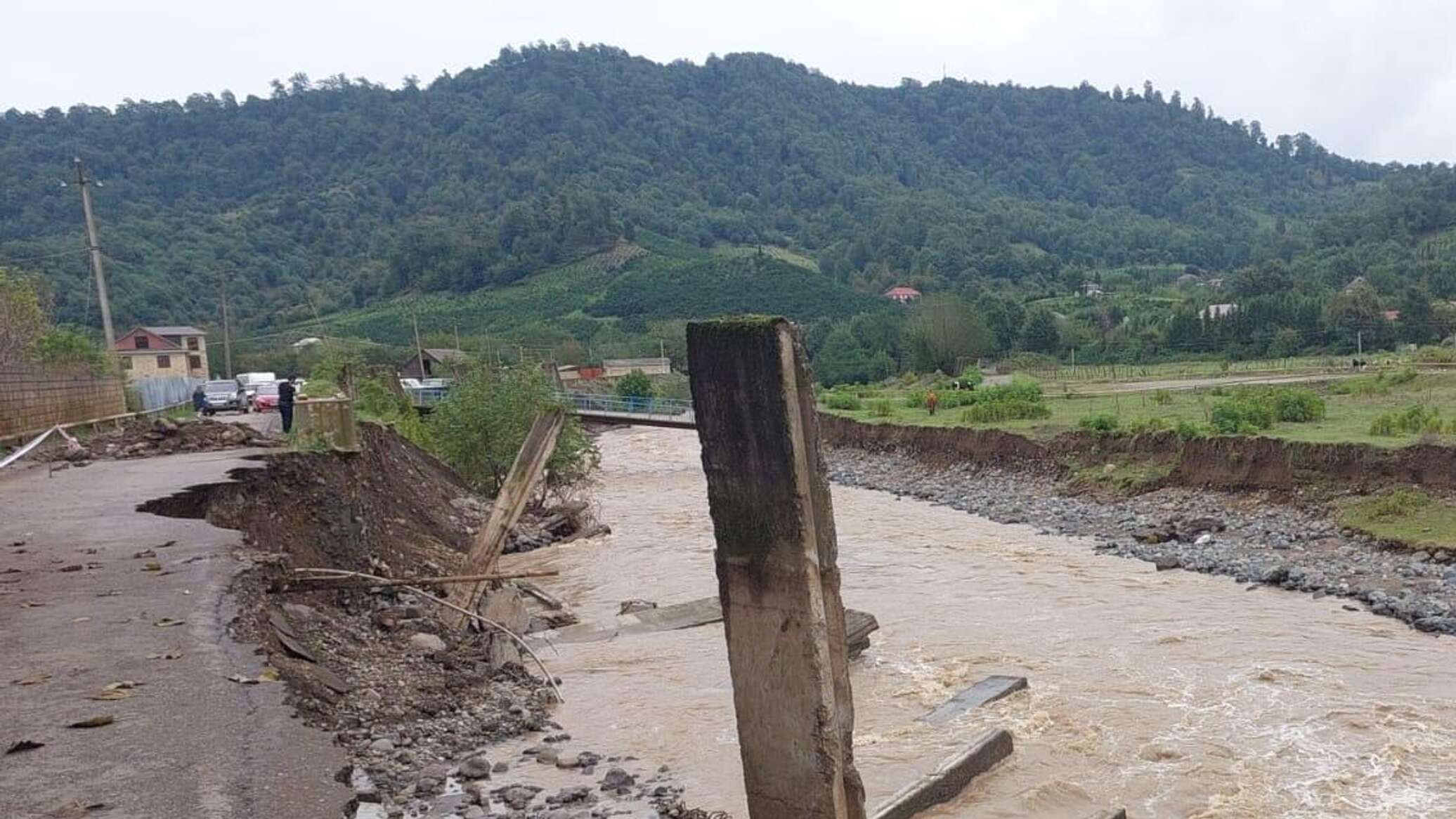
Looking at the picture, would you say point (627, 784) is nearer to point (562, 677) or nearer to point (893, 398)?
point (562, 677)

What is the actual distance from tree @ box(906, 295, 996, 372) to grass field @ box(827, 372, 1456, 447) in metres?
28.4

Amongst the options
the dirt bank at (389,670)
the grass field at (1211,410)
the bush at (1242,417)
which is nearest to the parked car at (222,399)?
the grass field at (1211,410)

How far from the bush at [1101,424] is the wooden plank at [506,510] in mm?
18847

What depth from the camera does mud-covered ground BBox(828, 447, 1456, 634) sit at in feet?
51.9

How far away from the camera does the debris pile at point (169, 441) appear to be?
1972 centimetres

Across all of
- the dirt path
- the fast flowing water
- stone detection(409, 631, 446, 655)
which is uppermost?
the dirt path

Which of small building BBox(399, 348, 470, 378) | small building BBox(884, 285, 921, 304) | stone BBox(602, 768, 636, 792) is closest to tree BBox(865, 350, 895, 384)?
small building BBox(399, 348, 470, 378)

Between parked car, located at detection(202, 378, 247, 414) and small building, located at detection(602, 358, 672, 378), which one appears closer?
parked car, located at detection(202, 378, 247, 414)

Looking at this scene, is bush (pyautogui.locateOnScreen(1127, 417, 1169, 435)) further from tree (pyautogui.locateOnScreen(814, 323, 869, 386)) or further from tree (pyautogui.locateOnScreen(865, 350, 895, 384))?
tree (pyautogui.locateOnScreen(865, 350, 895, 384))

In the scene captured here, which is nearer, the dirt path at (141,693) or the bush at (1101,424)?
the dirt path at (141,693)

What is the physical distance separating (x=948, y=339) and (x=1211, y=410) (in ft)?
147

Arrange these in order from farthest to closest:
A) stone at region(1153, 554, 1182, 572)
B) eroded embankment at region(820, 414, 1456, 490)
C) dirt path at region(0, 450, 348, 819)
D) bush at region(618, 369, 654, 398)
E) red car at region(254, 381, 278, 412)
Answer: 1. bush at region(618, 369, 654, 398)
2. red car at region(254, 381, 278, 412)
3. eroded embankment at region(820, 414, 1456, 490)
4. stone at region(1153, 554, 1182, 572)
5. dirt path at region(0, 450, 348, 819)

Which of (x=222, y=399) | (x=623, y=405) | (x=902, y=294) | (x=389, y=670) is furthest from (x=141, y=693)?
(x=902, y=294)

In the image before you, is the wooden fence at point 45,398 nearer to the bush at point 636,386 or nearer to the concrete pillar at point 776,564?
the concrete pillar at point 776,564
